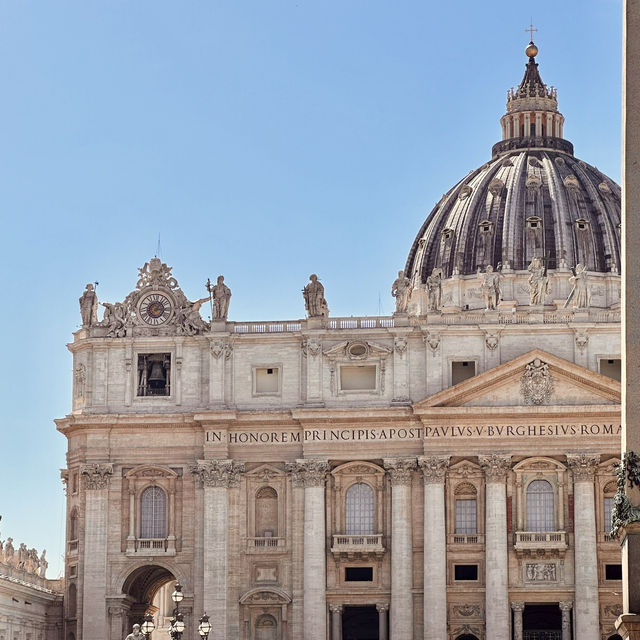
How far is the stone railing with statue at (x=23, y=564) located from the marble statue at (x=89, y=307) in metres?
10.3

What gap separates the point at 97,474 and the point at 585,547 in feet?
69.4

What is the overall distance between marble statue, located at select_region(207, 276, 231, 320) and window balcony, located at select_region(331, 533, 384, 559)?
11086 mm

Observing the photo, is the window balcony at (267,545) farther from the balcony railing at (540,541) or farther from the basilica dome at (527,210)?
the basilica dome at (527,210)

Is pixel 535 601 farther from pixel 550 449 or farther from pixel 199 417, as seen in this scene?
pixel 199 417

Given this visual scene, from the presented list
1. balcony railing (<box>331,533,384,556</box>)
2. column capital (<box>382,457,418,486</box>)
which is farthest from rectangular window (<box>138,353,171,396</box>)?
column capital (<box>382,457,418,486</box>)

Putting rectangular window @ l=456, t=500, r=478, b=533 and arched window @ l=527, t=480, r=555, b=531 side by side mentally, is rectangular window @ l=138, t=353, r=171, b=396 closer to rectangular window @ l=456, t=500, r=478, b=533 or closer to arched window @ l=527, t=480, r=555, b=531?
rectangular window @ l=456, t=500, r=478, b=533

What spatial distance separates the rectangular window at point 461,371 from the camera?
77.9m

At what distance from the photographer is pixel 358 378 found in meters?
78.4

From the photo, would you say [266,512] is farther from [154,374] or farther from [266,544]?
[154,374]

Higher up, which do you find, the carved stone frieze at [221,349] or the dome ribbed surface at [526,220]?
the dome ribbed surface at [526,220]

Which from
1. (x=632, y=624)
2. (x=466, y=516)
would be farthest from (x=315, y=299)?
(x=632, y=624)

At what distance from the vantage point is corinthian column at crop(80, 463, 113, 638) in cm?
Answer: 7650

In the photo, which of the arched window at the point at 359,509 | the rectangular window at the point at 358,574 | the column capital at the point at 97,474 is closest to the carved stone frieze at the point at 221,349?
the column capital at the point at 97,474

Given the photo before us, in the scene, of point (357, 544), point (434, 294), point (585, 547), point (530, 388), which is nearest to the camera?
point (585, 547)
